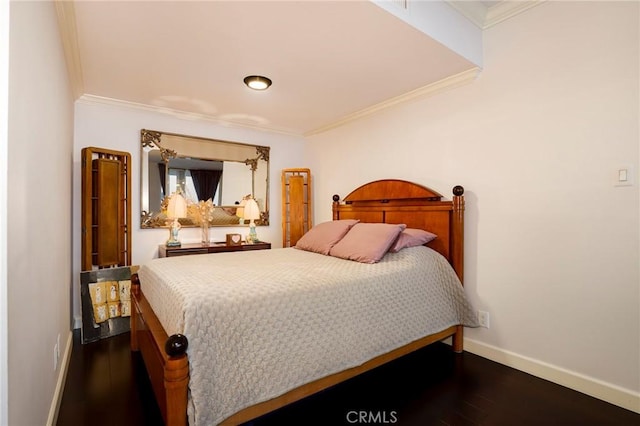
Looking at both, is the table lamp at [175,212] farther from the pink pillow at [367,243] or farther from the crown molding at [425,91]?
the crown molding at [425,91]

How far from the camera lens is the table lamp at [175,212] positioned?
3404mm

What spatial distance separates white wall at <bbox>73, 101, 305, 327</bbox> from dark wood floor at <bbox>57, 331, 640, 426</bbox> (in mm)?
1332

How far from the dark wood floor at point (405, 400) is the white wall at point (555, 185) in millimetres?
220

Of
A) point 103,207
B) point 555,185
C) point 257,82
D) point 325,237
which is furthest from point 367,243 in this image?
point 103,207

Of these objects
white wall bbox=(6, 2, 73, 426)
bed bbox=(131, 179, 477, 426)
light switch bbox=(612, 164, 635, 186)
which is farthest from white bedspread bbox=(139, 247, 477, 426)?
light switch bbox=(612, 164, 635, 186)

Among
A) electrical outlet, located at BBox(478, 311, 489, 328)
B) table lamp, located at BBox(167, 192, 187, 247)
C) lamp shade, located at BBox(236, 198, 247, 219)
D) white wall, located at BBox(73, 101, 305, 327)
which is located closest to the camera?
electrical outlet, located at BBox(478, 311, 489, 328)

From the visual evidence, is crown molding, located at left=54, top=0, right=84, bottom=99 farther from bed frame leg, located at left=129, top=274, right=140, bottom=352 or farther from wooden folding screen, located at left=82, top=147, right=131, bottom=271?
bed frame leg, located at left=129, top=274, right=140, bottom=352

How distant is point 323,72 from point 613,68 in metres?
1.86

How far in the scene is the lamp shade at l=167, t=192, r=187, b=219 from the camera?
341cm

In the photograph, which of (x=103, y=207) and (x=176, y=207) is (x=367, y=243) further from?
(x=103, y=207)

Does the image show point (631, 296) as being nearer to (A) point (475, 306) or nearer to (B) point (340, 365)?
(A) point (475, 306)

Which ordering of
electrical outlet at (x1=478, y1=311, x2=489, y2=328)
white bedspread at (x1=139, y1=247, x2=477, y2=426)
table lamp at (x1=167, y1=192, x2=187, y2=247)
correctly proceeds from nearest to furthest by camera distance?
white bedspread at (x1=139, y1=247, x2=477, y2=426) < electrical outlet at (x1=478, y1=311, x2=489, y2=328) < table lamp at (x1=167, y1=192, x2=187, y2=247)

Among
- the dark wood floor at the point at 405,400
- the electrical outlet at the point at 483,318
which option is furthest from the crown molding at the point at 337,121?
the dark wood floor at the point at 405,400

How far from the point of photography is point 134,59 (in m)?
2.38
